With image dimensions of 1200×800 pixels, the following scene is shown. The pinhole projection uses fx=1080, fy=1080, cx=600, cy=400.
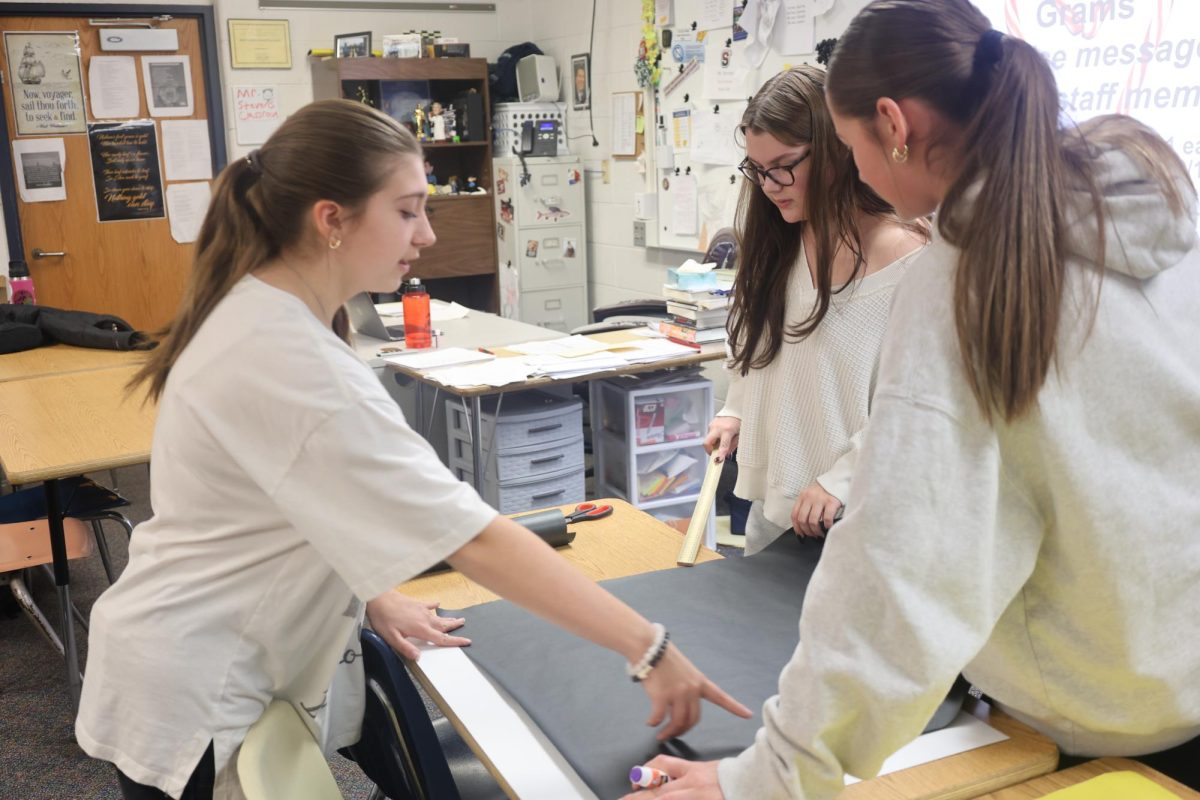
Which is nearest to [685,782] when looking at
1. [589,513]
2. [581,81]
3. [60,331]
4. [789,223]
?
[589,513]

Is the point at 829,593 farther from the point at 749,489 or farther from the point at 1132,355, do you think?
the point at 749,489

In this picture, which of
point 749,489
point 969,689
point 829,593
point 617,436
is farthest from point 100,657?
point 617,436

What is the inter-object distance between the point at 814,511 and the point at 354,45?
192 inches

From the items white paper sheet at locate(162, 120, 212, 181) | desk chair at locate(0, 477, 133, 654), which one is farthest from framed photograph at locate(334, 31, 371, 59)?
desk chair at locate(0, 477, 133, 654)

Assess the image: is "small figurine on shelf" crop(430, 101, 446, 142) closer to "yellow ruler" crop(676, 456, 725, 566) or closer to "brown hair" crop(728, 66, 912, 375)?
"brown hair" crop(728, 66, 912, 375)

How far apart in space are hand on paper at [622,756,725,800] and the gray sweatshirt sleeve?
87 mm

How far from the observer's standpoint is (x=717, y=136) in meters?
4.84

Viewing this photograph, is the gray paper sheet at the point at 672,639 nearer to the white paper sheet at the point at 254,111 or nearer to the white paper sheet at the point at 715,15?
the white paper sheet at the point at 715,15

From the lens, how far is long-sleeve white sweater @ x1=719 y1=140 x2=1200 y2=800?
83 cm

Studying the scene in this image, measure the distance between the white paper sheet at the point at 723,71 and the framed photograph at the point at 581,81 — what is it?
1160 mm

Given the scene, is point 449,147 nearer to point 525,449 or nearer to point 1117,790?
point 525,449

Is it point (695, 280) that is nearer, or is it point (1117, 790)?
point (1117, 790)

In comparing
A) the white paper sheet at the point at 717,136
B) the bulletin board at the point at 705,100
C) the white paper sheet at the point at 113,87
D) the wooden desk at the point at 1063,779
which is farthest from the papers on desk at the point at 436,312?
the wooden desk at the point at 1063,779

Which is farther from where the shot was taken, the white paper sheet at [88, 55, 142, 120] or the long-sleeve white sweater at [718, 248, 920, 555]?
the white paper sheet at [88, 55, 142, 120]
